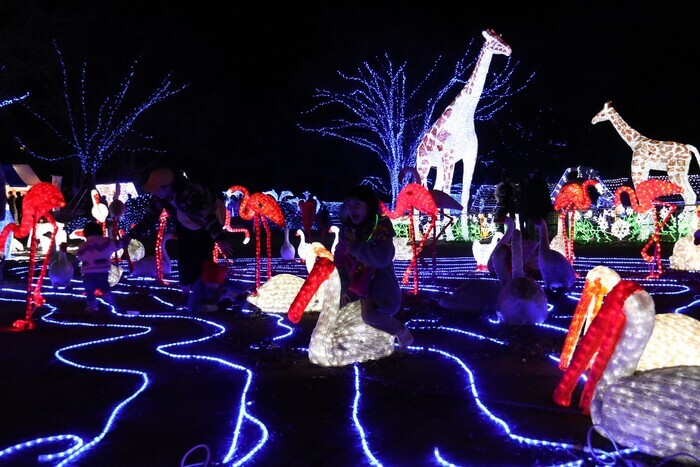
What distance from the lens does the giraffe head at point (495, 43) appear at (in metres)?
18.8

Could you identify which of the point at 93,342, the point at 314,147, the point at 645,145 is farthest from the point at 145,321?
the point at 314,147

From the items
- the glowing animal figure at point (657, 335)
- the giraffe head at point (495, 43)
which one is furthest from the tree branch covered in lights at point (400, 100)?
the glowing animal figure at point (657, 335)

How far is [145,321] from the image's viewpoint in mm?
7531

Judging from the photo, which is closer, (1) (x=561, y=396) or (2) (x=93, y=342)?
(1) (x=561, y=396)

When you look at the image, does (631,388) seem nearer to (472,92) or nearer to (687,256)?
(687,256)

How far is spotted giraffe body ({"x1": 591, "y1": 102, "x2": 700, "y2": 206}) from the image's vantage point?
61.0 ft

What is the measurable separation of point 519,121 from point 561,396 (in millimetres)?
27035

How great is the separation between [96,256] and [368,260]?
4407mm

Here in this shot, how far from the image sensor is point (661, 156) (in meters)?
19.0

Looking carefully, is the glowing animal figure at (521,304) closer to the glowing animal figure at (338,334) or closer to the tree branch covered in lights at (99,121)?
the glowing animal figure at (338,334)

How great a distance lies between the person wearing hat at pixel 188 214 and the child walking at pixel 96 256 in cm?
62

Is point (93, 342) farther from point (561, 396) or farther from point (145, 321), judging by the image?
point (561, 396)

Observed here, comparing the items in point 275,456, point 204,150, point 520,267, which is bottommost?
point 275,456

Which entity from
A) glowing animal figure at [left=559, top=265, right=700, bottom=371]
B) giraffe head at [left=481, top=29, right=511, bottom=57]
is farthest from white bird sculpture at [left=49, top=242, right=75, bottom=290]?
giraffe head at [left=481, top=29, right=511, bottom=57]
